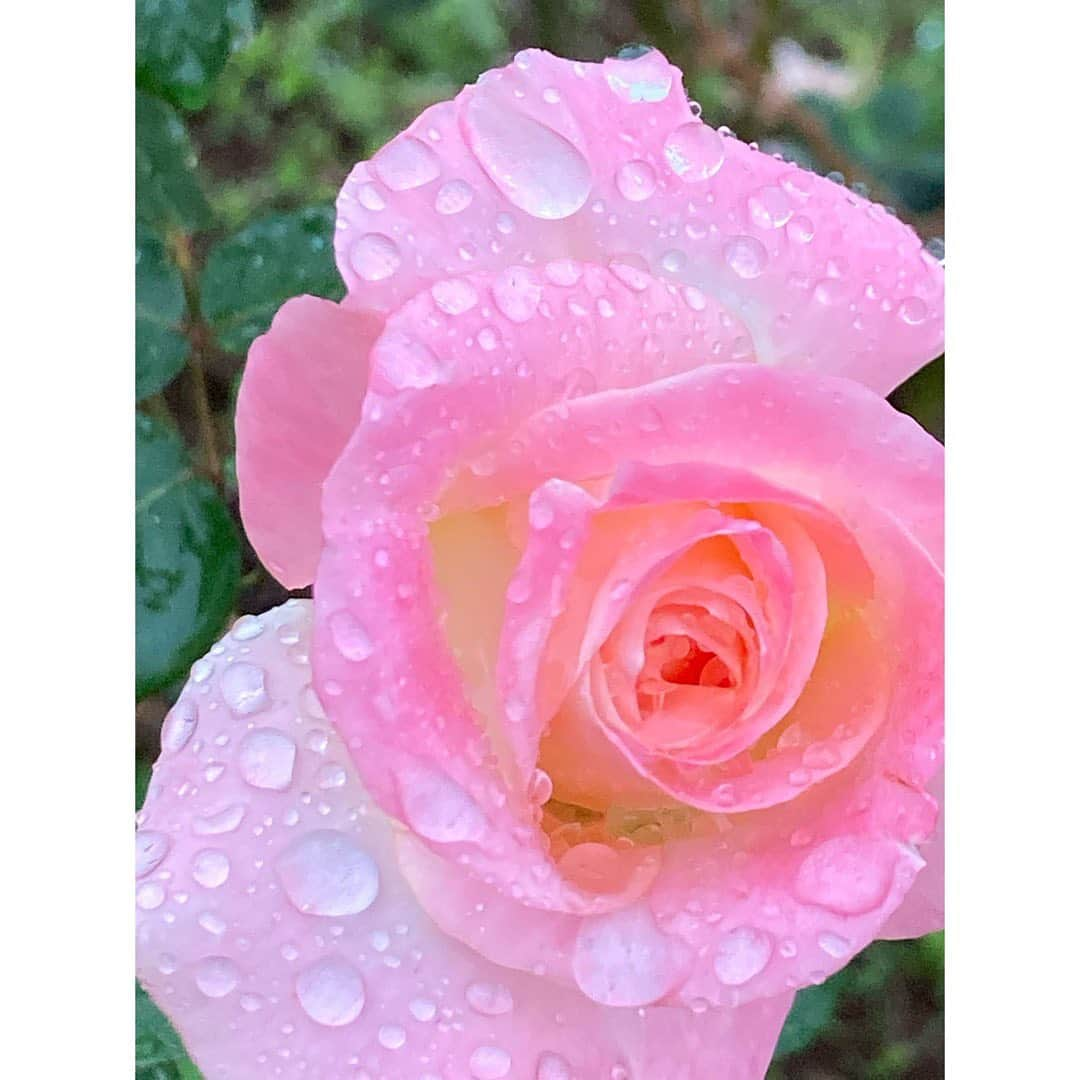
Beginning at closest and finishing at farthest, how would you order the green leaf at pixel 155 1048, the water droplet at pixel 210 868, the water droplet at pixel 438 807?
the water droplet at pixel 438 807 < the water droplet at pixel 210 868 < the green leaf at pixel 155 1048

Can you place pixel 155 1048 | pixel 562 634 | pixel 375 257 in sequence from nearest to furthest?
pixel 562 634, pixel 375 257, pixel 155 1048

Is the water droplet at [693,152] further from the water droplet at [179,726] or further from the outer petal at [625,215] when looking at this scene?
the water droplet at [179,726]

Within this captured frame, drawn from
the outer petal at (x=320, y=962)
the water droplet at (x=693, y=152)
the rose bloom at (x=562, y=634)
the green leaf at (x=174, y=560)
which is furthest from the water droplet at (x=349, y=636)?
the water droplet at (x=693, y=152)

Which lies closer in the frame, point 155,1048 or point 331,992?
point 331,992

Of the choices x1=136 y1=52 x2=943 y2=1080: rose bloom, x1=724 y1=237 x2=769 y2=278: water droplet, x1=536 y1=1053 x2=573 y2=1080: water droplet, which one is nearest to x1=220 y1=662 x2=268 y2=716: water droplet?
x1=136 y1=52 x2=943 y2=1080: rose bloom

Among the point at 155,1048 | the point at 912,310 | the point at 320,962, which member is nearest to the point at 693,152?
the point at 912,310

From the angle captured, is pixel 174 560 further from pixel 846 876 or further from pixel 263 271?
pixel 846 876
